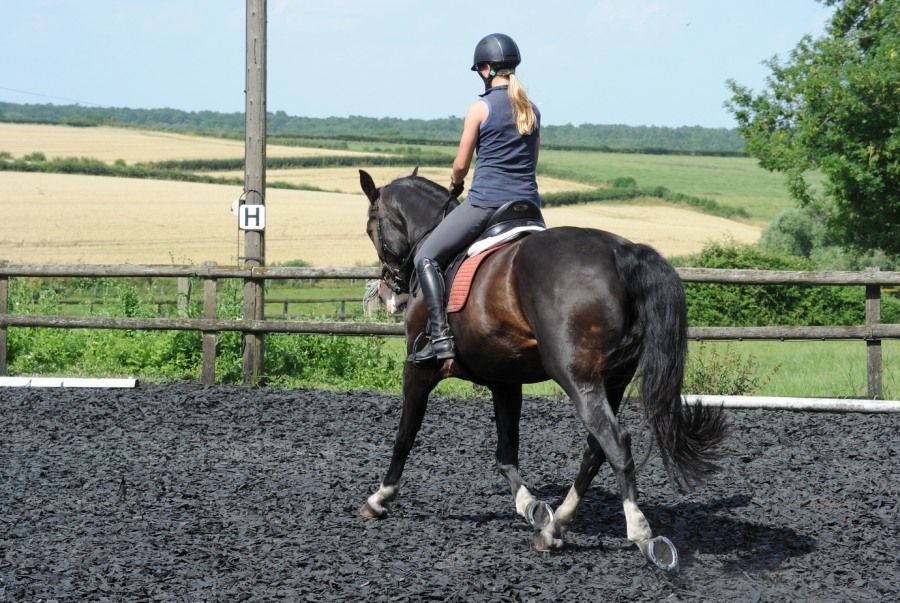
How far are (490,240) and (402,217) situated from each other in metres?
0.98

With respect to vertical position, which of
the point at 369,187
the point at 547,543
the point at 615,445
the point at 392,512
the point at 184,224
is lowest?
the point at 184,224

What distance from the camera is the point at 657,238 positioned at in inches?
1766

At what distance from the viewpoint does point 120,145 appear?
64.9 meters

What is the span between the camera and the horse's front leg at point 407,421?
6.09m

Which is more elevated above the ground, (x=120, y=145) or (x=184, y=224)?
(x=120, y=145)

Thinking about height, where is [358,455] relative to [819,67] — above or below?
below

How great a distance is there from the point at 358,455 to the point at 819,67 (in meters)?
25.4

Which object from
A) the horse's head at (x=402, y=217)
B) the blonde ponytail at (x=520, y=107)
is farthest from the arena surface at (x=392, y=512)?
the blonde ponytail at (x=520, y=107)

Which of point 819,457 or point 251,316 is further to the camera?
point 251,316

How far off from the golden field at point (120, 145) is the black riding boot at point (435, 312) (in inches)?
2076

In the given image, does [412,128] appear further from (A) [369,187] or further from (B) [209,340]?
(A) [369,187]

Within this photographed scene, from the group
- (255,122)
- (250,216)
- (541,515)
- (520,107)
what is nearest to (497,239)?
(520,107)

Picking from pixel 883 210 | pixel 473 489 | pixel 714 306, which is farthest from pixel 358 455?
pixel 883 210

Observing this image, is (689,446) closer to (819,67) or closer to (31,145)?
(819,67)
